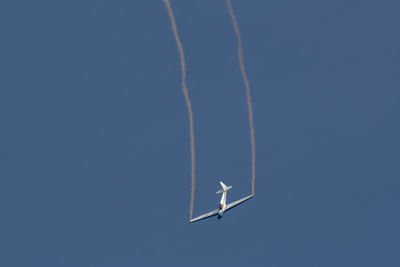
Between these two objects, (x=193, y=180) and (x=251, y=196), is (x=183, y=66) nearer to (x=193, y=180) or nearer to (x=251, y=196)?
(x=193, y=180)

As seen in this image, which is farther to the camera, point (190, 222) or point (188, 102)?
point (190, 222)

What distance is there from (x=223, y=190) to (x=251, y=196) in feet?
13.8

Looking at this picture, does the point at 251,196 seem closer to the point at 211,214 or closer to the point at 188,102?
the point at 211,214

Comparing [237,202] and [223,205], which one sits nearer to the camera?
[223,205]

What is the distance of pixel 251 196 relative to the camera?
4331 inches

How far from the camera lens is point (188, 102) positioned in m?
101

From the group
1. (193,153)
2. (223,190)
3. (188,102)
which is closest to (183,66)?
(188,102)

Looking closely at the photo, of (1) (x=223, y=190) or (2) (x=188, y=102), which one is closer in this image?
(2) (x=188, y=102)

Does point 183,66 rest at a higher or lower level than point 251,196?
higher

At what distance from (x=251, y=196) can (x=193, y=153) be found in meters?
11.7

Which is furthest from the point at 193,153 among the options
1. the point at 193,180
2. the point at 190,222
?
the point at 190,222

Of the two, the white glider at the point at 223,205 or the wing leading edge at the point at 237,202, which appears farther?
the wing leading edge at the point at 237,202

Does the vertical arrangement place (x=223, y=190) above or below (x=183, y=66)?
below

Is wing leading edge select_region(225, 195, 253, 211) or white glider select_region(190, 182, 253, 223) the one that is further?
wing leading edge select_region(225, 195, 253, 211)
